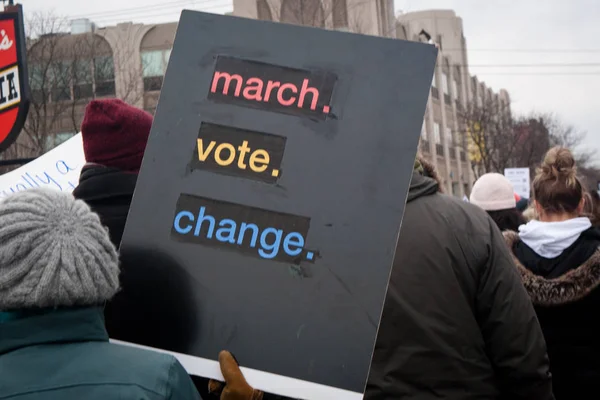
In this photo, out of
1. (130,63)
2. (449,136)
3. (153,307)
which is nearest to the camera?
(153,307)

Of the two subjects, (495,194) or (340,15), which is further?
(340,15)

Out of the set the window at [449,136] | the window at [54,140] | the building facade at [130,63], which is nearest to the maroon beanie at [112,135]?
the building facade at [130,63]

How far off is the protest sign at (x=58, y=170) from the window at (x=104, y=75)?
2086 centimetres

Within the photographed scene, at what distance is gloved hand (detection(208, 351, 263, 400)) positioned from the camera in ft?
6.09

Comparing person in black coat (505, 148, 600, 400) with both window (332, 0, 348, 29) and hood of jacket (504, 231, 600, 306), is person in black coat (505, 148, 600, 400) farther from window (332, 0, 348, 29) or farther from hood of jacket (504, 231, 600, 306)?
window (332, 0, 348, 29)

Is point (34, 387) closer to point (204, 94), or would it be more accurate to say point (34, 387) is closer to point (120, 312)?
point (120, 312)

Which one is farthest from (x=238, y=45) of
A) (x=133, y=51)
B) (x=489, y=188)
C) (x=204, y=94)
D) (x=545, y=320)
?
(x=133, y=51)

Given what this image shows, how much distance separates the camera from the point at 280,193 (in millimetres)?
2029

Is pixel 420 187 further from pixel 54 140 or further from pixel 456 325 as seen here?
pixel 54 140

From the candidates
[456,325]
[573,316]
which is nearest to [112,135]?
[456,325]

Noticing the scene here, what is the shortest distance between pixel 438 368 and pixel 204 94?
50.2 inches

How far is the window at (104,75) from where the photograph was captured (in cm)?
2461

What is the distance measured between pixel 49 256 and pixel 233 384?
0.59m

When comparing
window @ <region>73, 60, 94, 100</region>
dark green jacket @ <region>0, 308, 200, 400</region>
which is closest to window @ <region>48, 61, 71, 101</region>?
window @ <region>73, 60, 94, 100</region>
